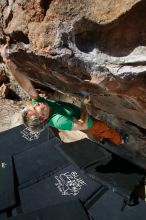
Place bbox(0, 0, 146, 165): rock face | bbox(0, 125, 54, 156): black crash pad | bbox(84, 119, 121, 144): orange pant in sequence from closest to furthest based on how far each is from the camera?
bbox(0, 0, 146, 165): rock face, bbox(84, 119, 121, 144): orange pant, bbox(0, 125, 54, 156): black crash pad

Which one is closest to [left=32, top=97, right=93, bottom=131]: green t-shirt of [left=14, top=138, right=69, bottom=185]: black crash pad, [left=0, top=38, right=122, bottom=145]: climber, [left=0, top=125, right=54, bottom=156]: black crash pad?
[left=0, top=38, right=122, bottom=145]: climber

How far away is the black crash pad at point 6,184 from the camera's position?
10.4 ft

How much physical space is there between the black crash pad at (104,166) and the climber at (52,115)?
392mm

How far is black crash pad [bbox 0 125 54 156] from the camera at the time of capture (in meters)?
3.83

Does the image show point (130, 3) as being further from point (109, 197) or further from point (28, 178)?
point (28, 178)

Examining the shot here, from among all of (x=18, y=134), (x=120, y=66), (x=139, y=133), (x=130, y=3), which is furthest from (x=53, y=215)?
(x=130, y=3)

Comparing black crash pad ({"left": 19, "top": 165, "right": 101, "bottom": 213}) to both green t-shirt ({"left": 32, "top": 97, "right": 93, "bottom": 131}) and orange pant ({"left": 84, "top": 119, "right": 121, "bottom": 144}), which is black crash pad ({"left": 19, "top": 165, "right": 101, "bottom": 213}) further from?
green t-shirt ({"left": 32, "top": 97, "right": 93, "bottom": 131})

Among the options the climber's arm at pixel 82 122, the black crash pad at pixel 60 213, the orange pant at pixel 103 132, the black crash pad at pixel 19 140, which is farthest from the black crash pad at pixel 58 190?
the climber's arm at pixel 82 122

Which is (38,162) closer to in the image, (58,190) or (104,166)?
(58,190)

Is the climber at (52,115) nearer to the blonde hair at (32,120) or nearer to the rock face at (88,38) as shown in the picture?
the blonde hair at (32,120)

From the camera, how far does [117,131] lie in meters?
3.04

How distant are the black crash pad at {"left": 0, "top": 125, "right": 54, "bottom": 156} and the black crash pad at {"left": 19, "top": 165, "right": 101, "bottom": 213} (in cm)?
59

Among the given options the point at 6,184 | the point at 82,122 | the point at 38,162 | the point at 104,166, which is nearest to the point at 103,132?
the point at 82,122

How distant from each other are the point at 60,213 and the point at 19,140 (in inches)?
47.4
